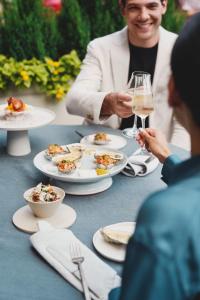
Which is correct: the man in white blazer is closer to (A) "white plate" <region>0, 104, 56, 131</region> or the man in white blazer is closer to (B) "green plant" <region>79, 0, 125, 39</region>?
(A) "white plate" <region>0, 104, 56, 131</region>

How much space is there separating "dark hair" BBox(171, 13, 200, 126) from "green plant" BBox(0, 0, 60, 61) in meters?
3.40

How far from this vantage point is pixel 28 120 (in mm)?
1949

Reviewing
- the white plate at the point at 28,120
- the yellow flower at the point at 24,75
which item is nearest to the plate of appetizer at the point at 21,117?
the white plate at the point at 28,120

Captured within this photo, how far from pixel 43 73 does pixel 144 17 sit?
1600mm

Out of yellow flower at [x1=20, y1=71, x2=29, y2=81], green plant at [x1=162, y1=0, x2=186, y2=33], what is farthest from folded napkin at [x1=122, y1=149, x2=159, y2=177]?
green plant at [x1=162, y1=0, x2=186, y2=33]

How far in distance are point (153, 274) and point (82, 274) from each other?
46 cm

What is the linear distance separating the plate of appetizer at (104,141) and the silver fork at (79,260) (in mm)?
829

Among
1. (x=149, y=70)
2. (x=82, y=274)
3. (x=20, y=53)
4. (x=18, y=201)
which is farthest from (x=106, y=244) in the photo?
(x=20, y=53)

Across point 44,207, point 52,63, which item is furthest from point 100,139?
point 52,63

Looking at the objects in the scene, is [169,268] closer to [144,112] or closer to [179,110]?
[179,110]

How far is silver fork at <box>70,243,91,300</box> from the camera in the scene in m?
1.01

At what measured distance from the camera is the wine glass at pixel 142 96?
1.78 m

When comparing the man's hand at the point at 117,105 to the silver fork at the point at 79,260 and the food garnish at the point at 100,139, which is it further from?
the silver fork at the point at 79,260

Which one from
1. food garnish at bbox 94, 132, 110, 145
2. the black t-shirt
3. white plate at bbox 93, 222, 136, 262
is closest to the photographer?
white plate at bbox 93, 222, 136, 262
